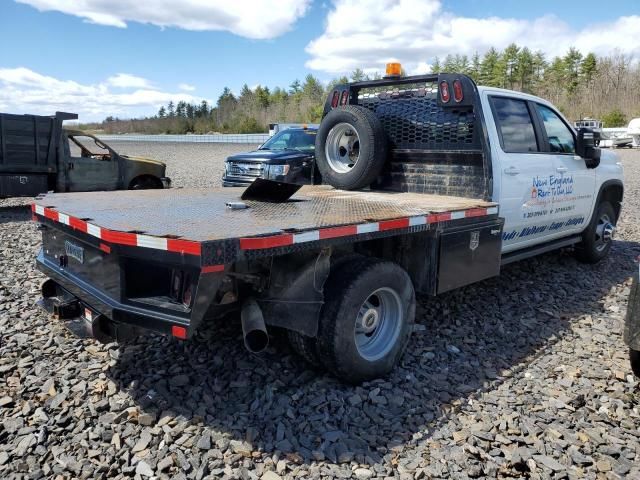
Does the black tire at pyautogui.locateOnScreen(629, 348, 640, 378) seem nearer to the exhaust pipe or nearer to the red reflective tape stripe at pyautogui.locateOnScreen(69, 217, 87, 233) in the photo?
the exhaust pipe

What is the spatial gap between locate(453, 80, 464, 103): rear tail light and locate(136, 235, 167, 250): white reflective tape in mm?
3245

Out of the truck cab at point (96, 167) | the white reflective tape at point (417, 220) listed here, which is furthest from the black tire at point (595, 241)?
the truck cab at point (96, 167)

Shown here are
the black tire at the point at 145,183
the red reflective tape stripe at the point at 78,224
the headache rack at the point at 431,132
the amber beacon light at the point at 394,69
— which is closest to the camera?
the red reflective tape stripe at the point at 78,224

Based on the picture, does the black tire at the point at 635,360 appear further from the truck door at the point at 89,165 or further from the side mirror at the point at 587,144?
the truck door at the point at 89,165

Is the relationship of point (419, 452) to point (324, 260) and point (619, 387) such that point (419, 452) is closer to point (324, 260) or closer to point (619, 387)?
point (324, 260)

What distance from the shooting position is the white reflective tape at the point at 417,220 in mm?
3589

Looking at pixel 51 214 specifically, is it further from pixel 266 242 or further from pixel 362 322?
pixel 362 322

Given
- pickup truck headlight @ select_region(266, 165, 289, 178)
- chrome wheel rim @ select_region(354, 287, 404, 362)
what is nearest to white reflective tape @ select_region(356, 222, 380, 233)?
chrome wheel rim @ select_region(354, 287, 404, 362)

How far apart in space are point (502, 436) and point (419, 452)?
1.74 ft

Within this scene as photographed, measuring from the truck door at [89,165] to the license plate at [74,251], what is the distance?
8.03 metres

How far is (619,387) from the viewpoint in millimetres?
3617

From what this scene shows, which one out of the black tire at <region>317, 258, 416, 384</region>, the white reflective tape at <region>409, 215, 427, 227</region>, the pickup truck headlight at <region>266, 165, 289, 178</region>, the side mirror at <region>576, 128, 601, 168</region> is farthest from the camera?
the pickup truck headlight at <region>266, 165, 289, 178</region>

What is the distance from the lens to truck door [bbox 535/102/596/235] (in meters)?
5.61

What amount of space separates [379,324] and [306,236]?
3.78ft
